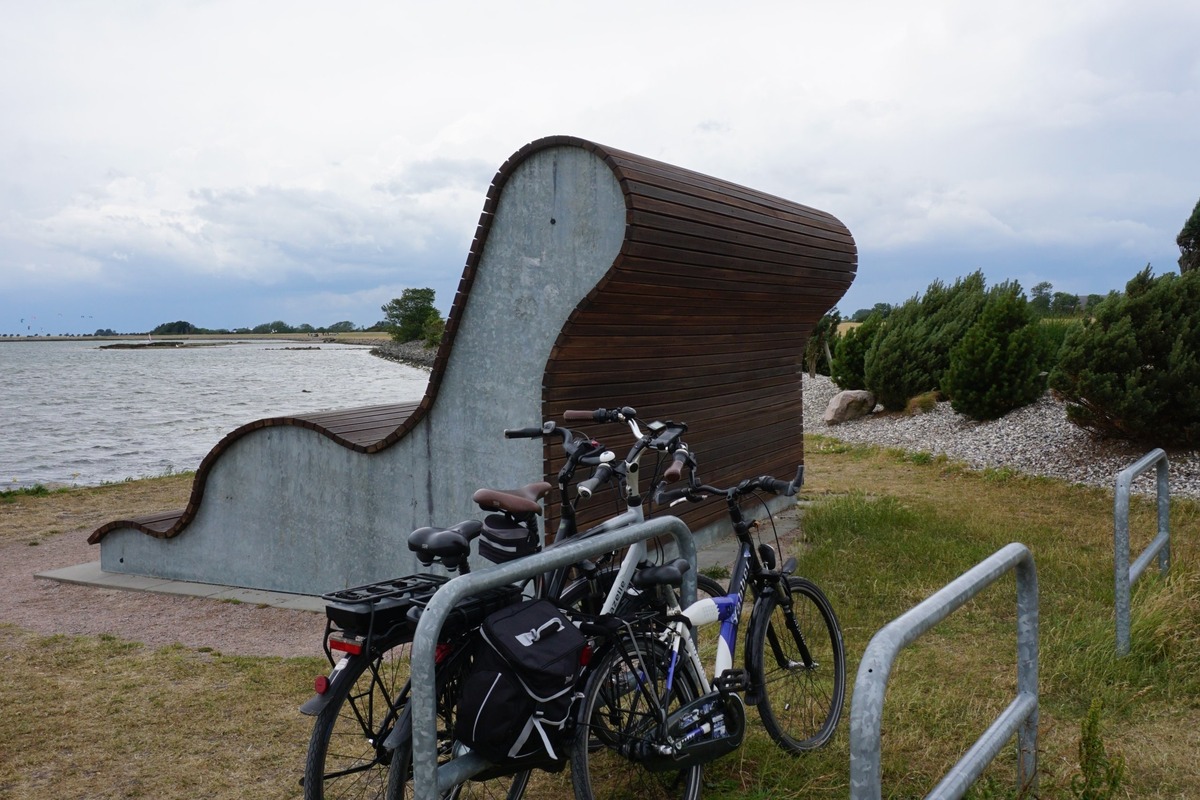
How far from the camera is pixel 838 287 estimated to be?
9.73 meters

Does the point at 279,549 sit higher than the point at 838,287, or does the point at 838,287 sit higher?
the point at 838,287

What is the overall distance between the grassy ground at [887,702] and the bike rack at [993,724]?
0.26 metres

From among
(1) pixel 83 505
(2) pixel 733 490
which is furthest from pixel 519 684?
(1) pixel 83 505

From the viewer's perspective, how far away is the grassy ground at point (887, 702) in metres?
3.87

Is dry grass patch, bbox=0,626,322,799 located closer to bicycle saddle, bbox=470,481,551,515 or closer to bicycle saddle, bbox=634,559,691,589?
bicycle saddle, bbox=470,481,551,515

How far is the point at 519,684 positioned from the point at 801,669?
5.43 feet

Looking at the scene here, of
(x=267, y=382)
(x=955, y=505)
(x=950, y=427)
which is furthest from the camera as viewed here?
(x=267, y=382)

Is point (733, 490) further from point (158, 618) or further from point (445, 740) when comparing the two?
point (158, 618)

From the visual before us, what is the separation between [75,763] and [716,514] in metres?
5.33

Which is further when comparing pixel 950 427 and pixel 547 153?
pixel 950 427

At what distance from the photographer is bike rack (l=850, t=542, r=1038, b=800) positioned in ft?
6.75

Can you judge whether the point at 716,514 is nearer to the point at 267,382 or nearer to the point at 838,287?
the point at 838,287

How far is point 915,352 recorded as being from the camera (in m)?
17.9

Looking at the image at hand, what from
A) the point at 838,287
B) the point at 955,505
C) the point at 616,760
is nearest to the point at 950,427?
the point at 955,505
